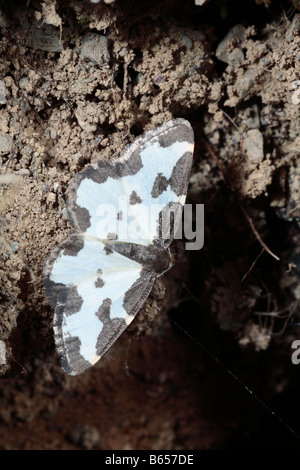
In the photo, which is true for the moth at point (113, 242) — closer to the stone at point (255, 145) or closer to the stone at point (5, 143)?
the stone at point (5, 143)

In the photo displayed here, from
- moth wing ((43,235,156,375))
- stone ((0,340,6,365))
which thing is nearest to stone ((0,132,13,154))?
moth wing ((43,235,156,375))

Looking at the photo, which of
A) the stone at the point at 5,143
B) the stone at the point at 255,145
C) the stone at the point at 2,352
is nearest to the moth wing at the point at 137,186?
the stone at the point at 5,143

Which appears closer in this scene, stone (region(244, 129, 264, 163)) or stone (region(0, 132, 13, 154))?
stone (region(0, 132, 13, 154))

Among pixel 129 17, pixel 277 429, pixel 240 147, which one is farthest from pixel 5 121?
pixel 277 429

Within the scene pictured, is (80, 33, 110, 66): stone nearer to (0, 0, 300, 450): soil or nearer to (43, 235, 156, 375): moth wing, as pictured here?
(0, 0, 300, 450): soil

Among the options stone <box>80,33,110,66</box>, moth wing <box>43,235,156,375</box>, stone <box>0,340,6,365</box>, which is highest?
stone <box>80,33,110,66</box>

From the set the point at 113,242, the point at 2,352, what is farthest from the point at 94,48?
the point at 2,352

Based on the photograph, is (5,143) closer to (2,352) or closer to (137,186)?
(137,186)
